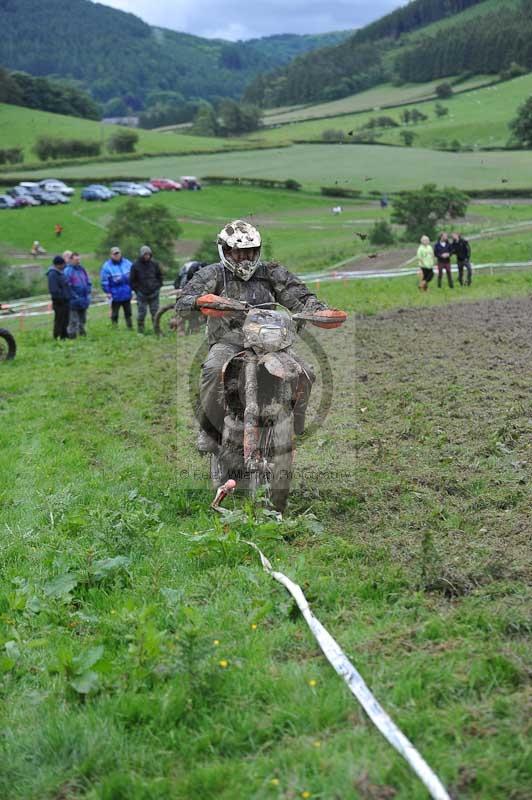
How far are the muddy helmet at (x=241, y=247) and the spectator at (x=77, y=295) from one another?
12608mm

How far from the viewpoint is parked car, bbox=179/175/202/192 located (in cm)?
7656

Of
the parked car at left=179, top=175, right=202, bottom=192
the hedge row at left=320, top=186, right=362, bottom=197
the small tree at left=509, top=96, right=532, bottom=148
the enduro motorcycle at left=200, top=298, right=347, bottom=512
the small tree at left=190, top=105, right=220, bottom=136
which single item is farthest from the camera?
the small tree at left=190, top=105, right=220, bottom=136

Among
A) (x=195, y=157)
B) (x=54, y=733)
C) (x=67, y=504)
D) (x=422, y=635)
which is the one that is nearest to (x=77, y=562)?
(x=67, y=504)

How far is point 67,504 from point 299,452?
2.88 m

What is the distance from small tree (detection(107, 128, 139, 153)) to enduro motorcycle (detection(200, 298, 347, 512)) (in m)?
95.9

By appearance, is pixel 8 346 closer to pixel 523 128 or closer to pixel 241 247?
pixel 241 247

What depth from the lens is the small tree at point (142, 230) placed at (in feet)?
190

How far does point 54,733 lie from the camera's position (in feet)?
14.9

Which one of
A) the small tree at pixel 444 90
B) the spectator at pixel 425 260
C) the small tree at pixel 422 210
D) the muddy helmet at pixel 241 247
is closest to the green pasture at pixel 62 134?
the small tree at pixel 444 90

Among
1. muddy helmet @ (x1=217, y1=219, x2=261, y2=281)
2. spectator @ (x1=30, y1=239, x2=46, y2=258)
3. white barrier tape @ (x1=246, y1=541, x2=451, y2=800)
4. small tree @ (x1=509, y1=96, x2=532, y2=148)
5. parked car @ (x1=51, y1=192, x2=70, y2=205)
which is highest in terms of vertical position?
small tree @ (x1=509, y1=96, x2=532, y2=148)

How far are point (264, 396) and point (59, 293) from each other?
13.3 m

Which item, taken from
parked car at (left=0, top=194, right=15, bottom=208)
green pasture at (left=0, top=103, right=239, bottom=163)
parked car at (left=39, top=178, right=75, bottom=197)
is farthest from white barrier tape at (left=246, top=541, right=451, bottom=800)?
green pasture at (left=0, top=103, right=239, bottom=163)

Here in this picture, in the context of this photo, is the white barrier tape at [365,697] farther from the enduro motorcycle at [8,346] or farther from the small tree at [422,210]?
the small tree at [422,210]

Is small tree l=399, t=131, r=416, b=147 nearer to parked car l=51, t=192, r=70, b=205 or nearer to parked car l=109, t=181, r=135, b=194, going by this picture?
parked car l=109, t=181, r=135, b=194
